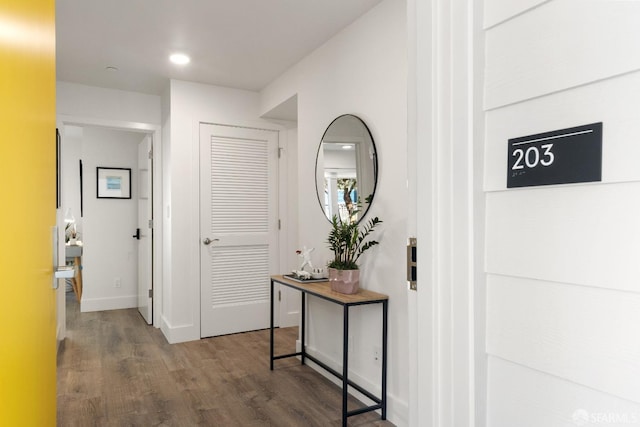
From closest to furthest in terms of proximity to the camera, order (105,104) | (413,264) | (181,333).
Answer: (413,264), (181,333), (105,104)

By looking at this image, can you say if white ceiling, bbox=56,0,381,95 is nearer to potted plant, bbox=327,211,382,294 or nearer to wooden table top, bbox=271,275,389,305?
potted plant, bbox=327,211,382,294

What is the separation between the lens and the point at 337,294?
99.0 inches

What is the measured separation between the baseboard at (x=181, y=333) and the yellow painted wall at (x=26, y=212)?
9.57 feet

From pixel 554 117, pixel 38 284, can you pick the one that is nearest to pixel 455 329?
pixel 554 117

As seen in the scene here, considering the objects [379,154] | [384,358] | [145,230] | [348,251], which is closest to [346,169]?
[379,154]

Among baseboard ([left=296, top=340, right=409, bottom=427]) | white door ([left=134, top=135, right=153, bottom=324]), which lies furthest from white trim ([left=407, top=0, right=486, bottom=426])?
white door ([left=134, top=135, right=153, bottom=324])

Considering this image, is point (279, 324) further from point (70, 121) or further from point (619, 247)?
point (619, 247)

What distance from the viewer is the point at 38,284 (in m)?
0.88

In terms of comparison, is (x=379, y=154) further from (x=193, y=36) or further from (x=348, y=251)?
(x=193, y=36)

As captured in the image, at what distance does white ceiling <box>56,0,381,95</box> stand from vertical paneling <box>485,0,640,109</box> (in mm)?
1947

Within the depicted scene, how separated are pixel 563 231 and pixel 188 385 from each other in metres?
2.83

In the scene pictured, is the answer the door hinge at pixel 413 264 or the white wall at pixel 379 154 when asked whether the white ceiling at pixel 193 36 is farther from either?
the door hinge at pixel 413 264

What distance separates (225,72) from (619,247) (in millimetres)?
3564

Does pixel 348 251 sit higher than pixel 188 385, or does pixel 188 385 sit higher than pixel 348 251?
pixel 348 251
